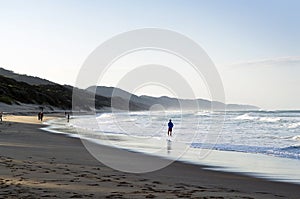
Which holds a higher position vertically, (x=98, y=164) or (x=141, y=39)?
(x=141, y=39)

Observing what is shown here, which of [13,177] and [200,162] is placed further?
Result: [200,162]

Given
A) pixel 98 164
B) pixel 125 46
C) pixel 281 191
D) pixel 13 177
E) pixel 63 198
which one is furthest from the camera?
pixel 125 46

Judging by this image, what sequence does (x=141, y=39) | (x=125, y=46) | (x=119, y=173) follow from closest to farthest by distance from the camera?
(x=119, y=173) < (x=125, y=46) < (x=141, y=39)

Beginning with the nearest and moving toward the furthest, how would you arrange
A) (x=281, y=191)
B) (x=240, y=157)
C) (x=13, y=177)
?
(x=13, y=177), (x=281, y=191), (x=240, y=157)

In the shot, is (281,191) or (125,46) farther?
(125,46)

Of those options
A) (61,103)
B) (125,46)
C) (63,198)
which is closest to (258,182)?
→ (63,198)

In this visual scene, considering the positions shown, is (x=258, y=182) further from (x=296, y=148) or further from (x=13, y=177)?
(x=296, y=148)

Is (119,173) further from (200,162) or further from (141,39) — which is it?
(141,39)

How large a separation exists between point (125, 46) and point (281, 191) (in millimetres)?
11773

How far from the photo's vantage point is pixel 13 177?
32.1 feet

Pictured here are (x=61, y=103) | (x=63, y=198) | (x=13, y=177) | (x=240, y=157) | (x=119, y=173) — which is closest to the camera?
(x=63, y=198)

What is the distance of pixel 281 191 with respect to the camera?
10.6 metres

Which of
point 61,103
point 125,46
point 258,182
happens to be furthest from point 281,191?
point 61,103

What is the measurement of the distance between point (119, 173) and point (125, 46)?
9431mm
